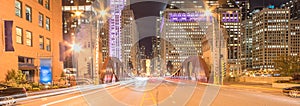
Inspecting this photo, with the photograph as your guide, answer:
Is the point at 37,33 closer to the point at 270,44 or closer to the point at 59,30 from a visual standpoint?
the point at 59,30

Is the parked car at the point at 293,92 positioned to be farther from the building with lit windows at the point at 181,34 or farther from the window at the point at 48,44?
the building with lit windows at the point at 181,34

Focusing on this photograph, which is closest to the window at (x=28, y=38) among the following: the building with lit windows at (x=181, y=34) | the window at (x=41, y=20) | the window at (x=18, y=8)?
the window at (x=18, y=8)

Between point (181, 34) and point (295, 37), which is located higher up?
point (181, 34)

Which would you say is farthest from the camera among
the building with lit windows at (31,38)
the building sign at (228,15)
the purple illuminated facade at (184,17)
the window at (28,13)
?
the purple illuminated facade at (184,17)

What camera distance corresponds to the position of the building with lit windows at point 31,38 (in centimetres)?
3031

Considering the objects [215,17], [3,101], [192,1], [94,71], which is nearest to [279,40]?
[192,1]

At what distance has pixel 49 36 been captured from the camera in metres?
43.9

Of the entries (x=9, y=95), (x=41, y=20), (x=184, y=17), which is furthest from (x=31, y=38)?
(x=184, y=17)

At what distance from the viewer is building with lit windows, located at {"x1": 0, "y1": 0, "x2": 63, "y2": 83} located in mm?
30312

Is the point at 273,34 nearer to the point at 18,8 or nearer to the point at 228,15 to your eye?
the point at 228,15

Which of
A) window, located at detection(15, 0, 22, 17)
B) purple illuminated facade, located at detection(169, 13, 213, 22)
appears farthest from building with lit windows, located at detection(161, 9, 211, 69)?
window, located at detection(15, 0, 22, 17)

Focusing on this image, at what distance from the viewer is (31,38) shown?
37688 mm

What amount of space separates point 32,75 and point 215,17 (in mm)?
25616

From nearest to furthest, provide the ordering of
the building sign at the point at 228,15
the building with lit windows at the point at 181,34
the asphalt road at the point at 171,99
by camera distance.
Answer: the asphalt road at the point at 171,99 → the building sign at the point at 228,15 → the building with lit windows at the point at 181,34
